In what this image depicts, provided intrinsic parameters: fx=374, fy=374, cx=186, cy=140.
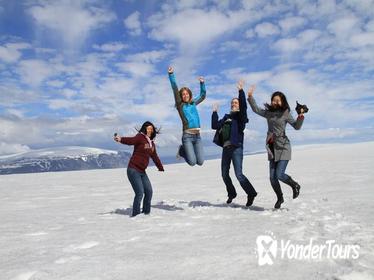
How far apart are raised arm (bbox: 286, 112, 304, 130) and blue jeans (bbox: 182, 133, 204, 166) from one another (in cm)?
207

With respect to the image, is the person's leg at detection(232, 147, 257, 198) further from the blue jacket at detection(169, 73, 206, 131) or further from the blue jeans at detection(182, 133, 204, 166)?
the blue jacket at detection(169, 73, 206, 131)

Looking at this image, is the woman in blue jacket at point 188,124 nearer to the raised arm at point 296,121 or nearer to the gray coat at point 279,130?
the gray coat at point 279,130

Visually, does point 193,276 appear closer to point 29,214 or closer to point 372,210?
point 372,210

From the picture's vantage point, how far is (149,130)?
8336 mm

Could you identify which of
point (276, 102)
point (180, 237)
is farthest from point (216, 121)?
point (180, 237)

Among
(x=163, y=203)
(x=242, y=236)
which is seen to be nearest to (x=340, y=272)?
(x=242, y=236)

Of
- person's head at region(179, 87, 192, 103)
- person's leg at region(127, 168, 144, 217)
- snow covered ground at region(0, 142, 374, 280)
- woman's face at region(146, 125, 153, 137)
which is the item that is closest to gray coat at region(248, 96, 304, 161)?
snow covered ground at region(0, 142, 374, 280)

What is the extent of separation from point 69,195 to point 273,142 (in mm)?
7843

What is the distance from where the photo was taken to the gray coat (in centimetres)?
764

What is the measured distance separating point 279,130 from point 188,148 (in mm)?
2031

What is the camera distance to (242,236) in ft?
17.3

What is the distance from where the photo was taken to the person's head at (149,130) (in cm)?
830

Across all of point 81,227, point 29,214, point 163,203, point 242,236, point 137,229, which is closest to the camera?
point 242,236

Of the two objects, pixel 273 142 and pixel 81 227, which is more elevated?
pixel 273 142
